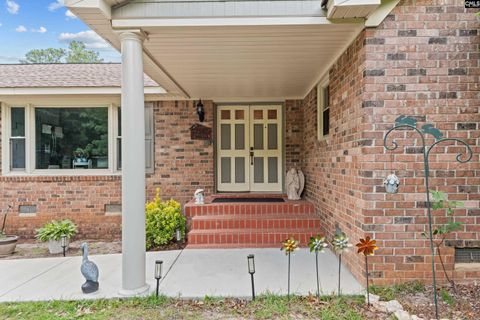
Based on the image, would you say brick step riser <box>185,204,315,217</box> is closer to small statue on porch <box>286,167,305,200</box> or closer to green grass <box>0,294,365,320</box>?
small statue on porch <box>286,167,305,200</box>

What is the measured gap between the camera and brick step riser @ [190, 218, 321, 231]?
538 centimetres

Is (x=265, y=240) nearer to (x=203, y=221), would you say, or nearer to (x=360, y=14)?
(x=203, y=221)

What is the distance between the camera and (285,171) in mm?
7207

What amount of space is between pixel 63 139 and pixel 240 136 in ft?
13.9

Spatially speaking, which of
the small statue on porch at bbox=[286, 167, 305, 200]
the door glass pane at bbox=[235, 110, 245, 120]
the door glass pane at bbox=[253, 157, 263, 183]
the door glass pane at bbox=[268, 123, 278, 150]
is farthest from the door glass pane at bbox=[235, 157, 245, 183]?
the small statue on porch at bbox=[286, 167, 305, 200]

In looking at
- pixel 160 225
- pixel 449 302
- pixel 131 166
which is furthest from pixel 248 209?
pixel 449 302

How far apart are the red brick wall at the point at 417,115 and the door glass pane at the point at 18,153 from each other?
7.47 metres

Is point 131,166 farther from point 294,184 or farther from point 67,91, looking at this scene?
point 67,91

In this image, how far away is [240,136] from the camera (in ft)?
24.1

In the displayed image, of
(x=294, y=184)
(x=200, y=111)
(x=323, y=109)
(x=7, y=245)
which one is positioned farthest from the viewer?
(x=200, y=111)

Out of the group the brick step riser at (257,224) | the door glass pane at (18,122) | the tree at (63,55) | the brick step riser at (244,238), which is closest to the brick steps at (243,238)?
the brick step riser at (244,238)

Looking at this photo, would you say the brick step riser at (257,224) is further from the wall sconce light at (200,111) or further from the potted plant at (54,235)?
the potted plant at (54,235)

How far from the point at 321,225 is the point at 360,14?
133 inches

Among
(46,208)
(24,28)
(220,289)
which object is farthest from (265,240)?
(24,28)
